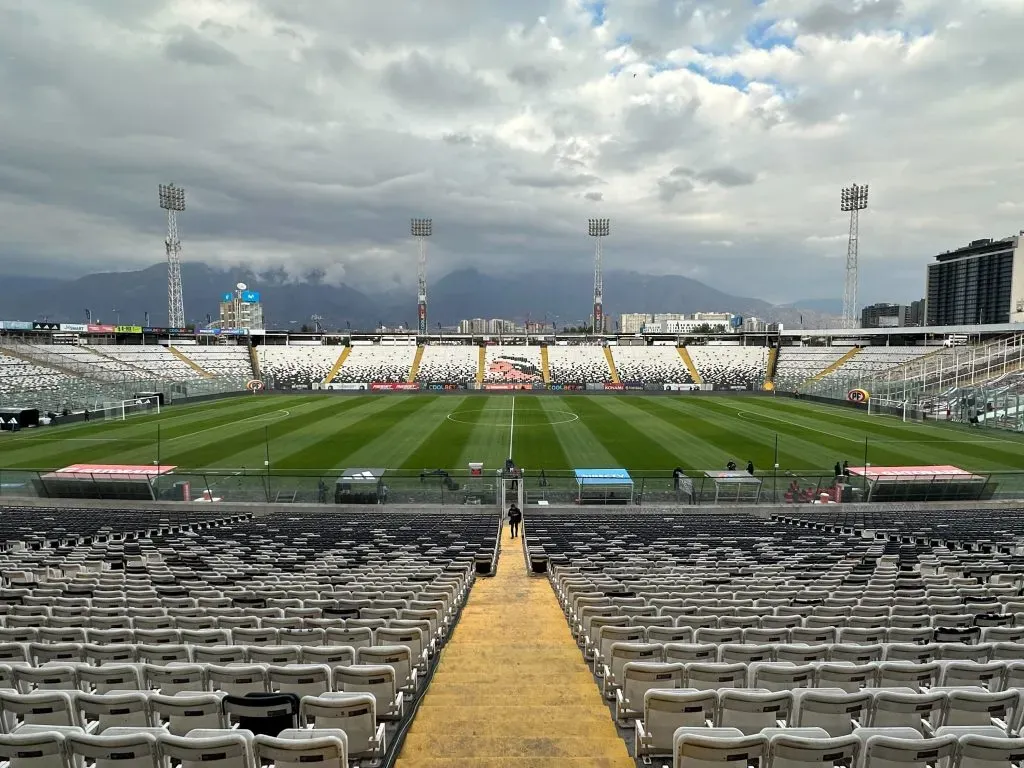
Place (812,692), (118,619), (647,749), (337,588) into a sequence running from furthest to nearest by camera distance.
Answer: (337,588) → (118,619) → (647,749) → (812,692)

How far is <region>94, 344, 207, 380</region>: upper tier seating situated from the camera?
7975 cm

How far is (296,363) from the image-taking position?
308 feet

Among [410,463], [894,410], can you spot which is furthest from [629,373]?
[410,463]

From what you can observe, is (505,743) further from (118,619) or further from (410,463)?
(410,463)

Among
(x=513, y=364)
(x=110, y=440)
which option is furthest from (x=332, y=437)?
(x=513, y=364)

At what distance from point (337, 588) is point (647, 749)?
6513mm

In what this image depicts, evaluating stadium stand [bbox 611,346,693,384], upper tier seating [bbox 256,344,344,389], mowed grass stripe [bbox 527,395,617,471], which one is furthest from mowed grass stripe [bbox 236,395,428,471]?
stadium stand [bbox 611,346,693,384]

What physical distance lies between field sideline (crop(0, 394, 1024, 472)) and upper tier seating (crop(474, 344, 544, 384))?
26949 millimetres

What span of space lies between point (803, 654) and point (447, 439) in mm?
37106

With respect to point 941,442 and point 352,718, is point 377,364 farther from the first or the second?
point 352,718

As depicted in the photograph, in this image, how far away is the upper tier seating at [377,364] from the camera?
292 feet

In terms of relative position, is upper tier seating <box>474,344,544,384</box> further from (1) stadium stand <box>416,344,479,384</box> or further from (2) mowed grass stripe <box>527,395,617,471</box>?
(2) mowed grass stripe <box>527,395,617,471</box>

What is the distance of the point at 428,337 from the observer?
11406 cm

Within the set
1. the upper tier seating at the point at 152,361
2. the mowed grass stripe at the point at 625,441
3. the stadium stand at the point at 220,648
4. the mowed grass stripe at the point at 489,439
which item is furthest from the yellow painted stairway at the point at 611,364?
the stadium stand at the point at 220,648
